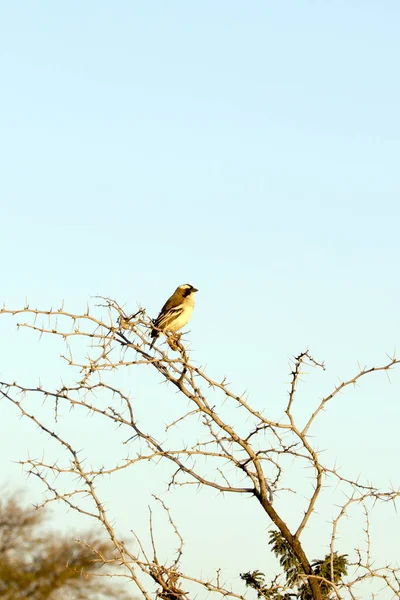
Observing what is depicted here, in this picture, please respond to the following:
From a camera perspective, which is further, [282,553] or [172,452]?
[282,553]

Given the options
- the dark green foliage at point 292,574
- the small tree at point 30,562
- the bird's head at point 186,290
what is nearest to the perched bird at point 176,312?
the bird's head at point 186,290

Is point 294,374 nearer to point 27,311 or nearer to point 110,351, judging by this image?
point 110,351

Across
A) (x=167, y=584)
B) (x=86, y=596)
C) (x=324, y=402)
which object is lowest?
(x=167, y=584)

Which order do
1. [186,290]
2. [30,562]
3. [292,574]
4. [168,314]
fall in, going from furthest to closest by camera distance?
1. [30,562]
2. [186,290]
3. [168,314]
4. [292,574]

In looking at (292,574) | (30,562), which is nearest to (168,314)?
(292,574)

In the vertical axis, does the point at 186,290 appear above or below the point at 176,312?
above

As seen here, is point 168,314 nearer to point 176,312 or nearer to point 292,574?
point 176,312

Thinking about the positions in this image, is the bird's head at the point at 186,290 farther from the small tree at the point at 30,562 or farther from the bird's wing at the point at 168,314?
the small tree at the point at 30,562

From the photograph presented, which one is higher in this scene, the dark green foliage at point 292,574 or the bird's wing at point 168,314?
the bird's wing at point 168,314

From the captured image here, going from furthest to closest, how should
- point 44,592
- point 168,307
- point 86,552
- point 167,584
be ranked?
point 44,592 < point 86,552 < point 168,307 < point 167,584

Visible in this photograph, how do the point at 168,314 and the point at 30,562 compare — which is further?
the point at 30,562

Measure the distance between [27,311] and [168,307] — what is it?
4.73 m

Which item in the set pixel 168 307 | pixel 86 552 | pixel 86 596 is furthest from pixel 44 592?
pixel 168 307

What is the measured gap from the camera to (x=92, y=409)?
4797 mm
